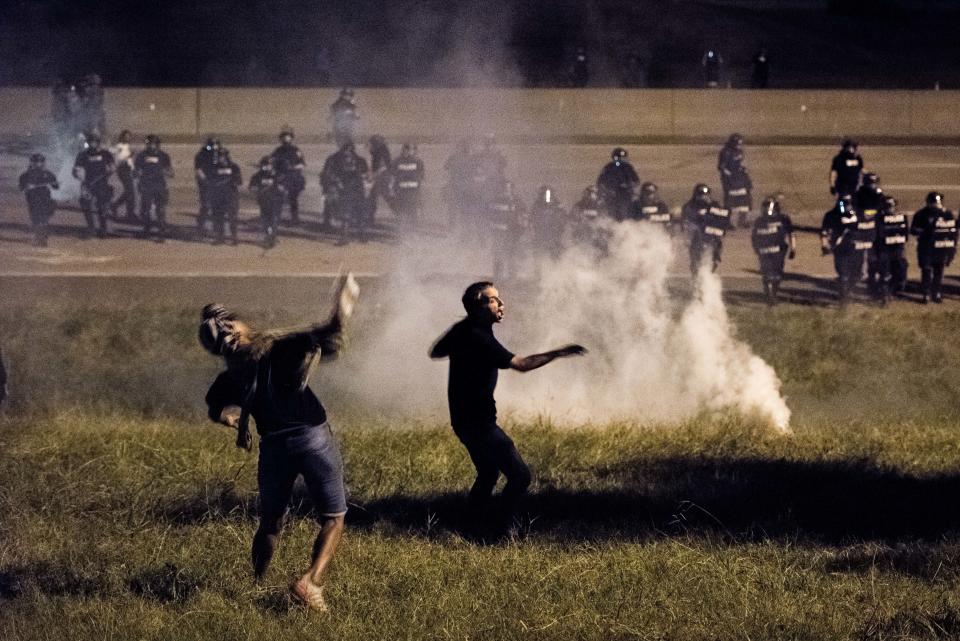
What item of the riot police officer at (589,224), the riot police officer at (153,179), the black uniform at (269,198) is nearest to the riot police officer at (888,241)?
the riot police officer at (589,224)

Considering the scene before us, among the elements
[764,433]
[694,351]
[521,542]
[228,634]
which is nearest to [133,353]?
[694,351]

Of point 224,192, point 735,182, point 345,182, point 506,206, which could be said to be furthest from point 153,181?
point 735,182

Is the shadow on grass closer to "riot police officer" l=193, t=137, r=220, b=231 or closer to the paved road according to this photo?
the paved road

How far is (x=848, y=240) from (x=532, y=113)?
44.6 ft

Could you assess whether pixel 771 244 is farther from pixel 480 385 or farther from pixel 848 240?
pixel 480 385

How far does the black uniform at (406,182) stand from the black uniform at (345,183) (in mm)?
479

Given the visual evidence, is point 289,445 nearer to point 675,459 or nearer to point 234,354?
point 234,354

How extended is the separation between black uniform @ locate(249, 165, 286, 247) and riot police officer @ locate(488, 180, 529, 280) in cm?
391

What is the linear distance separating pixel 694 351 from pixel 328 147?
60.2 feet

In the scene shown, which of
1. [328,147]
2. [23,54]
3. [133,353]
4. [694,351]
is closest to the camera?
[694,351]

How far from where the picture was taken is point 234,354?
696cm

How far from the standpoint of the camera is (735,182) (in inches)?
956

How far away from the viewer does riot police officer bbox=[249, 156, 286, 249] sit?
888 inches

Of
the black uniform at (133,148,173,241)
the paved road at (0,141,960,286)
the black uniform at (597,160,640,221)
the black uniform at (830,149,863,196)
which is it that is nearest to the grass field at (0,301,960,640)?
the paved road at (0,141,960,286)
